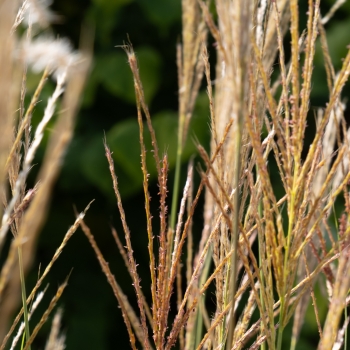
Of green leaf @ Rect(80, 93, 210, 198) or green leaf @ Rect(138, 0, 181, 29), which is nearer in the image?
green leaf @ Rect(80, 93, 210, 198)

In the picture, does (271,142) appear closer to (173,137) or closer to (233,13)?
(233,13)

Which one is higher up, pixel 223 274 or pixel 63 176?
pixel 223 274

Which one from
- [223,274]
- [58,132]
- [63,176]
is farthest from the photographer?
[63,176]

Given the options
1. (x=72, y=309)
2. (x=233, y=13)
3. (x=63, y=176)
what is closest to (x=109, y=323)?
(x=72, y=309)

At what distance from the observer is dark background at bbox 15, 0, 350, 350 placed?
254 cm

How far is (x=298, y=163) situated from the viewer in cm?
54

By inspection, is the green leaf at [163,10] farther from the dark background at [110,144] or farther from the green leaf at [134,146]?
the green leaf at [134,146]

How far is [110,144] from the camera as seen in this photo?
252 cm

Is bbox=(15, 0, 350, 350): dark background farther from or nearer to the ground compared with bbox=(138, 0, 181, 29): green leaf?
nearer to the ground

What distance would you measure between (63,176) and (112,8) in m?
0.77

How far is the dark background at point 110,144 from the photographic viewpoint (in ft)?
8.35

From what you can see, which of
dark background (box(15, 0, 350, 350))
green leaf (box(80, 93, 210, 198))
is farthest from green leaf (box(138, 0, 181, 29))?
green leaf (box(80, 93, 210, 198))

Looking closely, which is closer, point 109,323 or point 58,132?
point 58,132

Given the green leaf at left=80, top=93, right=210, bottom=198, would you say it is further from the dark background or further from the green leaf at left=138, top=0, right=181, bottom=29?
the green leaf at left=138, top=0, right=181, bottom=29
